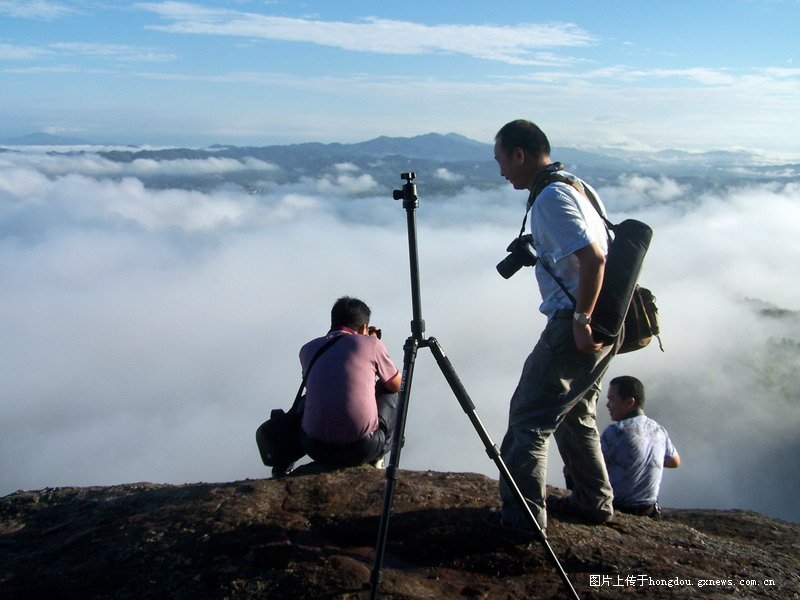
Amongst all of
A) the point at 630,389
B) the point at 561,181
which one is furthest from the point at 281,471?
the point at 561,181

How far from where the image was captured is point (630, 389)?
5777 mm

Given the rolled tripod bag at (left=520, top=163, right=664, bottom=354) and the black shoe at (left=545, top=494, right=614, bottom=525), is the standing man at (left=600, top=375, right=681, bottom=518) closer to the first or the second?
the black shoe at (left=545, top=494, right=614, bottom=525)

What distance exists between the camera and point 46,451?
147375mm

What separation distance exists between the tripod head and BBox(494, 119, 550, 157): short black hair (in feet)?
2.27

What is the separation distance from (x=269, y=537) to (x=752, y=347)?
145m

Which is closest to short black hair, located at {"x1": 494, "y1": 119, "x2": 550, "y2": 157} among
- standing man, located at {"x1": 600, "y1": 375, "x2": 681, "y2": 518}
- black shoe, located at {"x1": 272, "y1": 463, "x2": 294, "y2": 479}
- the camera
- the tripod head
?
the camera

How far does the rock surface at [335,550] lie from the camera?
13.0 ft

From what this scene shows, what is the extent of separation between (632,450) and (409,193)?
3.20 meters

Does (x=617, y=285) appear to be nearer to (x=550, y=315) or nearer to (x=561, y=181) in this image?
(x=550, y=315)

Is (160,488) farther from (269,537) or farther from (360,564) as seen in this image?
(360,564)

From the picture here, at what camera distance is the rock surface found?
3947mm

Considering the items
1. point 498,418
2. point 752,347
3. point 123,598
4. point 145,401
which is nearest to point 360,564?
point 123,598

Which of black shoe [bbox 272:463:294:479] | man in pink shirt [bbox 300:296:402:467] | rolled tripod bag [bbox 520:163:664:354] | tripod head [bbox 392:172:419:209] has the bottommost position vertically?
black shoe [bbox 272:463:294:479]

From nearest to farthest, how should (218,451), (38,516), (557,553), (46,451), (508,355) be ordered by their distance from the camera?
(557,553) < (38,516) < (218,451) < (46,451) < (508,355)
